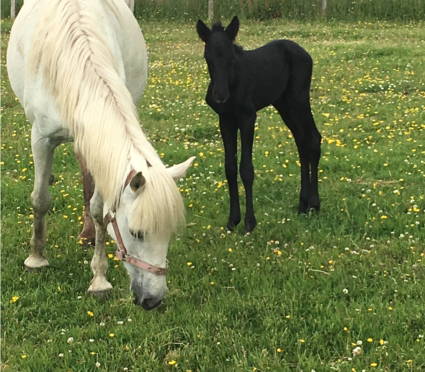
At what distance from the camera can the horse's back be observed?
423 cm

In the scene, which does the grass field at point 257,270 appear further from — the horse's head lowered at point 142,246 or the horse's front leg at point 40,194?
the horse's head lowered at point 142,246

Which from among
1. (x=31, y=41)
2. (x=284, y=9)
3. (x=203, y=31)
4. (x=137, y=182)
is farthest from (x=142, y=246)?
(x=284, y=9)

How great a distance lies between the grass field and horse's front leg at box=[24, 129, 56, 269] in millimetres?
151

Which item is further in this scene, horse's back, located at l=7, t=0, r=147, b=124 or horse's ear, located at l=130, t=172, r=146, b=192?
horse's back, located at l=7, t=0, r=147, b=124

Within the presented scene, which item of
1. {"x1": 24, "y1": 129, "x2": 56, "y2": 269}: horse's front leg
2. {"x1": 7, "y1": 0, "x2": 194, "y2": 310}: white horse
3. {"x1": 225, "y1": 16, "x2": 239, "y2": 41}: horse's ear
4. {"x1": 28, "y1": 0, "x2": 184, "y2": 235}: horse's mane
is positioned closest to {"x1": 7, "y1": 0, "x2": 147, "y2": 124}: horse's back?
{"x1": 7, "y1": 0, "x2": 194, "y2": 310}: white horse

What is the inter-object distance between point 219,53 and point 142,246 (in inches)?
92.9

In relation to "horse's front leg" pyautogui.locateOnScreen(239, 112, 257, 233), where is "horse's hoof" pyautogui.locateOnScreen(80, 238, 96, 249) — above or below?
below

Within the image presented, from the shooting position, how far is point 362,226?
5379 millimetres

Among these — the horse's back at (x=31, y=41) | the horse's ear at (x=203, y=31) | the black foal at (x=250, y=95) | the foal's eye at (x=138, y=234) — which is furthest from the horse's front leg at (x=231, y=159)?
the foal's eye at (x=138, y=234)

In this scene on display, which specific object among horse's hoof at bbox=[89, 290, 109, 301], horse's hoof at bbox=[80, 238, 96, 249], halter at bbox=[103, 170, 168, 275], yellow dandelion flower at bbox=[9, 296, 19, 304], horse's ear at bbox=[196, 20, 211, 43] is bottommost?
horse's hoof at bbox=[80, 238, 96, 249]

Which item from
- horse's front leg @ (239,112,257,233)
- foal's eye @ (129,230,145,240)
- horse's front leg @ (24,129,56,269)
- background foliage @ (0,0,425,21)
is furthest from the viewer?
background foliage @ (0,0,425,21)

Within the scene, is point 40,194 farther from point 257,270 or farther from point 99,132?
point 257,270

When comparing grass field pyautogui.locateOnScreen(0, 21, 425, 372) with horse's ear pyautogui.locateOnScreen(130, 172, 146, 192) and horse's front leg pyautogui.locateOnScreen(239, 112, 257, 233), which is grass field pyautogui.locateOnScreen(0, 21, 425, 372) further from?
horse's ear pyautogui.locateOnScreen(130, 172, 146, 192)

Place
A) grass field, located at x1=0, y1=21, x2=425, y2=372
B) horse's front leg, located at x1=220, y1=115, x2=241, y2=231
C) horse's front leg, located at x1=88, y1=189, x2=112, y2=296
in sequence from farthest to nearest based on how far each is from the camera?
horse's front leg, located at x1=220, y1=115, x2=241, y2=231 < horse's front leg, located at x1=88, y1=189, x2=112, y2=296 < grass field, located at x1=0, y1=21, x2=425, y2=372
